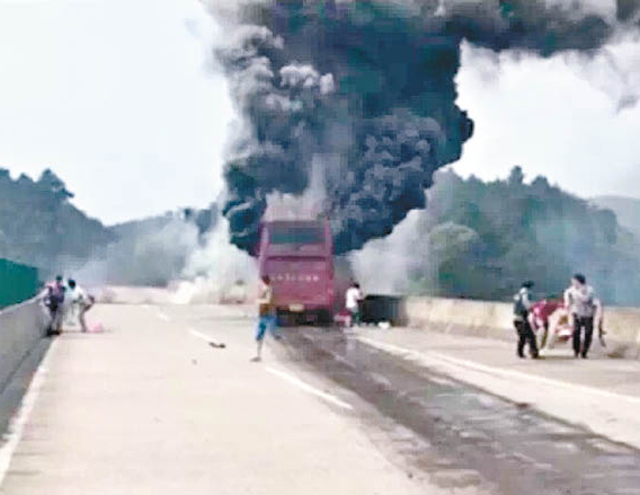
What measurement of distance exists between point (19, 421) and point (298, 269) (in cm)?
2921

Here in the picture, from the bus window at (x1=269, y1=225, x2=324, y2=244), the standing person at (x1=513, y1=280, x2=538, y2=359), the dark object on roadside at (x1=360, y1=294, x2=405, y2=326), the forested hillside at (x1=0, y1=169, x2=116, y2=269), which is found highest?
the forested hillside at (x1=0, y1=169, x2=116, y2=269)

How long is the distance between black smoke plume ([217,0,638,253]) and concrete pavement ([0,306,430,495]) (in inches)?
1668

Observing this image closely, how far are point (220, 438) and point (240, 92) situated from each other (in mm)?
55121

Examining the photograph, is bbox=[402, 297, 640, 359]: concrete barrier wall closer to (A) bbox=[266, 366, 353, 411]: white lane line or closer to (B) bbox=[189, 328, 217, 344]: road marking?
(B) bbox=[189, 328, 217, 344]: road marking

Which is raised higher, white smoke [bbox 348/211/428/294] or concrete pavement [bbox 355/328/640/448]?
white smoke [bbox 348/211/428/294]

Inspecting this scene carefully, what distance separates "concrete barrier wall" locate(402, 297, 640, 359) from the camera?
26.8 metres

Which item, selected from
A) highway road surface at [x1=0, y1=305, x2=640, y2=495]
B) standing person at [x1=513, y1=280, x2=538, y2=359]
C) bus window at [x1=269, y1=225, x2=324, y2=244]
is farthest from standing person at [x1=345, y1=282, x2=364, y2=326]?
standing person at [x1=513, y1=280, x2=538, y2=359]

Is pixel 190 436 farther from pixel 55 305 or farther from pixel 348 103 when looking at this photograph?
pixel 348 103

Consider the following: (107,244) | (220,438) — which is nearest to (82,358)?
(220,438)

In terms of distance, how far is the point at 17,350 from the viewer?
27047 mm

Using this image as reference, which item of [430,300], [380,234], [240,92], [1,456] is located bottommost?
[1,456]

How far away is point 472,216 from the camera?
481ft

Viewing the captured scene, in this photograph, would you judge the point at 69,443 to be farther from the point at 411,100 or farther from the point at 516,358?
the point at 411,100

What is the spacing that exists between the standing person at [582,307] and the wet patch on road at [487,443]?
4262 millimetres
